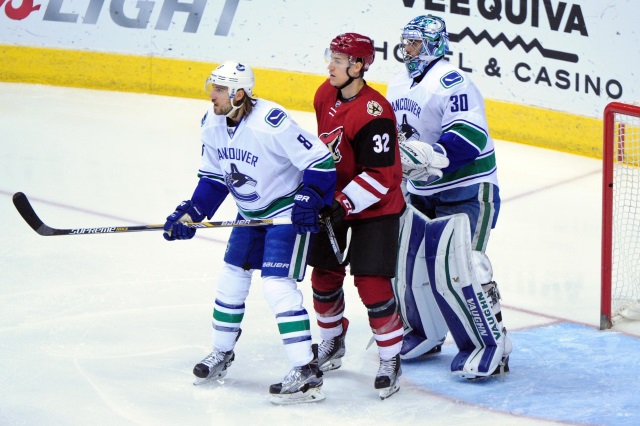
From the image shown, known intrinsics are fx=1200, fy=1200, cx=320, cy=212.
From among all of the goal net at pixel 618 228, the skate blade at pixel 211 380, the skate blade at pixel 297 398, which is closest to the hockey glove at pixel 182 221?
the skate blade at pixel 211 380

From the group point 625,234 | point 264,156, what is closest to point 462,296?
point 264,156

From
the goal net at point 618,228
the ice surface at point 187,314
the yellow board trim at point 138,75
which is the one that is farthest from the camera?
the yellow board trim at point 138,75

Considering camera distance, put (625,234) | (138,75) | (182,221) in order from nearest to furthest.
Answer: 1. (182,221)
2. (625,234)
3. (138,75)

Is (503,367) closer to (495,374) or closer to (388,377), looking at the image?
(495,374)

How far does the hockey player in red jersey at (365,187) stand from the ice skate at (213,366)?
1.36 ft

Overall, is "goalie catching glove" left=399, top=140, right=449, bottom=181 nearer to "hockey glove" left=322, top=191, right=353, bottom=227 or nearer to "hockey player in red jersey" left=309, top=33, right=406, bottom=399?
"hockey player in red jersey" left=309, top=33, right=406, bottom=399

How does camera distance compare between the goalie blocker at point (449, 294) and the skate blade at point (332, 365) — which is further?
the skate blade at point (332, 365)

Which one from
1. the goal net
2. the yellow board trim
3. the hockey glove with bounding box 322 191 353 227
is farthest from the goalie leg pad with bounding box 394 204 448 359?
the yellow board trim

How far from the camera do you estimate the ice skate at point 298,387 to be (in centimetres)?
363

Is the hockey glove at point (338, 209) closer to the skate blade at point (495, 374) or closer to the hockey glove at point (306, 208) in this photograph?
the hockey glove at point (306, 208)

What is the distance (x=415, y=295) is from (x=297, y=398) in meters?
0.60

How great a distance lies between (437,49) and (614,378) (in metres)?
1.23

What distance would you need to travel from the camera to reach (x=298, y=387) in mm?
3629

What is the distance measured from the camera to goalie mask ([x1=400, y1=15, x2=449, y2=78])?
3916 millimetres
